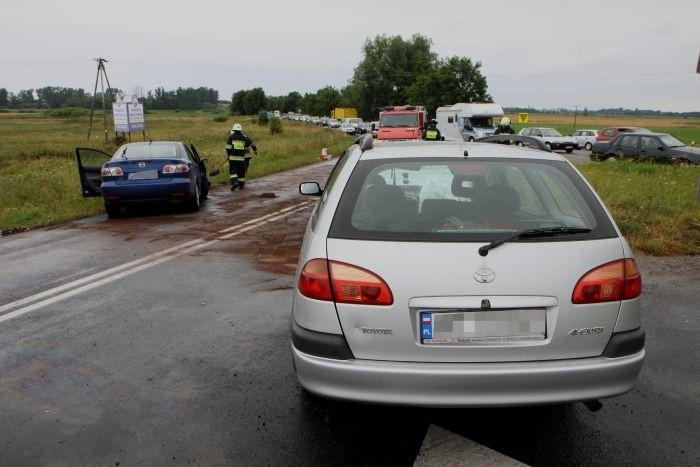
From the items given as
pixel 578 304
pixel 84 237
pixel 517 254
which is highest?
pixel 517 254

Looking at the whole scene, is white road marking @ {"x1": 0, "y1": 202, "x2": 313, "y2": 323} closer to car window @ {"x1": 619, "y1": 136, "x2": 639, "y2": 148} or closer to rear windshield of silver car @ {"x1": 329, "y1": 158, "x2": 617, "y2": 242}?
rear windshield of silver car @ {"x1": 329, "y1": 158, "x2": 617, "y2": 242}

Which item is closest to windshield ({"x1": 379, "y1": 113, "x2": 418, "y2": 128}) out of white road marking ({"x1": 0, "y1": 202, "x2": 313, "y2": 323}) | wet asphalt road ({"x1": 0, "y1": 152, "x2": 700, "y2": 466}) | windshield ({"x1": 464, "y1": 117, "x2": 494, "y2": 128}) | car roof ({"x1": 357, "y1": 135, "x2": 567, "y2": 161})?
windshield ({"x1": 464, "y1": 117, "x2": 494, "y2": 128})

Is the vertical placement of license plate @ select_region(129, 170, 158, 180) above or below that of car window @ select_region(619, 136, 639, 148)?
above

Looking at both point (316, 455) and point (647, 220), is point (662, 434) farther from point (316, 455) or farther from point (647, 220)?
point (647, 220)

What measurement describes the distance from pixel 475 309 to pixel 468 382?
323 millimetres

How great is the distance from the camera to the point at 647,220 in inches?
353

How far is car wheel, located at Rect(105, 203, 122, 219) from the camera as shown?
10.8 m

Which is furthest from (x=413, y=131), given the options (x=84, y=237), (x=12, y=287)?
(x=12, y=287)

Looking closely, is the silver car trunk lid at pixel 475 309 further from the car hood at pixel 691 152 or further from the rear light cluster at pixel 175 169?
the car hood at pixel 691 152

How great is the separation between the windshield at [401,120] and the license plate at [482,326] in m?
28.4

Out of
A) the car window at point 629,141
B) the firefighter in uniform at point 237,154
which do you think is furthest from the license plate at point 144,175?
the car window at point 629,141

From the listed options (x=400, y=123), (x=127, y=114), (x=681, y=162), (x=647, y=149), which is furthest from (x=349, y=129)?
(x=681, y=162)

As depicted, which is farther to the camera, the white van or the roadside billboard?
the white van

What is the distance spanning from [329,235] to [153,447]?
1400 millimetres
